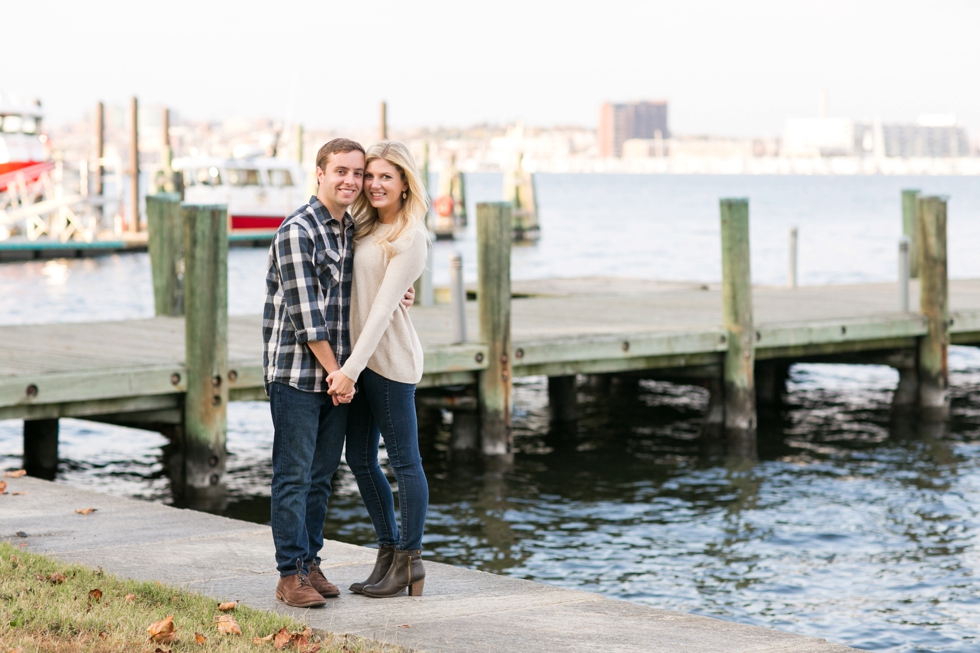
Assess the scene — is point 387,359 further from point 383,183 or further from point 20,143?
point 20,143

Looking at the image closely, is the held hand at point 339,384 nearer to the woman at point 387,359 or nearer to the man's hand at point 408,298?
the woman at point 387,359

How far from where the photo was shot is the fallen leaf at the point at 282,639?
14.1 feet

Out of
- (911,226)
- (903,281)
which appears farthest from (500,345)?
(911,226)

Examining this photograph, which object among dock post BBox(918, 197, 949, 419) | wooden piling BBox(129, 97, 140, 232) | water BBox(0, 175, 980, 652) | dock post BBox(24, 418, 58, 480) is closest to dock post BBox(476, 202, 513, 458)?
water BBox(0, 175, 980, 652)

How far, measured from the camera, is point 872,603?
25.9 feet

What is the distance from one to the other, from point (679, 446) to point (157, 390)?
18.6 ft

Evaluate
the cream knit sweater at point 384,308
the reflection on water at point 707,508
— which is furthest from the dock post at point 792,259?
the cream knit sweater at point 384,308

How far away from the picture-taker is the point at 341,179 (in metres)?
4.66

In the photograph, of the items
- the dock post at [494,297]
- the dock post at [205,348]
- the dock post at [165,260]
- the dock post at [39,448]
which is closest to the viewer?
the dock post at [205,348]

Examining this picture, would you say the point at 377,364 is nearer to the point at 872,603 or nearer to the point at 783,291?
the point at 872,603

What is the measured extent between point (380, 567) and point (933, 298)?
9778 mm

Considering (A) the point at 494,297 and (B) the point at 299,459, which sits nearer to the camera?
(B) the point at 299,459

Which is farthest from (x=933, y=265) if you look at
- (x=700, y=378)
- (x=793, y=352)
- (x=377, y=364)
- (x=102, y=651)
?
(x=102, y=651)

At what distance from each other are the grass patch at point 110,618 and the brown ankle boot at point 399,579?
1.65ft
